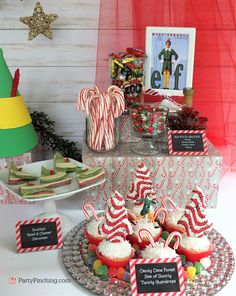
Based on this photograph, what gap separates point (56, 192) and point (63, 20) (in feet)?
2.54

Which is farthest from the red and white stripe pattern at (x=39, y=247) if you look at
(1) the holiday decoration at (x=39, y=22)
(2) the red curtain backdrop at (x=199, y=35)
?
(1) the holiday decoration at (x=39, y=22)

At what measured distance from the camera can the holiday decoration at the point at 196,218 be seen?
3.68 ft

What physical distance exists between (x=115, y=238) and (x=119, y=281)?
0.11 m

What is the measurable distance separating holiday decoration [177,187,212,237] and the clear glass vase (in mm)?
425

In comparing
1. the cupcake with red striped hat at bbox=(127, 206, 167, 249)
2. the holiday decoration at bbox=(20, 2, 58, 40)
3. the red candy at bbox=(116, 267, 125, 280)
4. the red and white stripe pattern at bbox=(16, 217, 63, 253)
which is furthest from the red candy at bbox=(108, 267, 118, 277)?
the holiday decoration at bbox=(20, 2, 58, 40)

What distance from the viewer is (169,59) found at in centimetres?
160

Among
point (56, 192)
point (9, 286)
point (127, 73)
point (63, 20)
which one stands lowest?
point (9, 286)

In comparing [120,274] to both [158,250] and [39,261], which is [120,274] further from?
[39,261]

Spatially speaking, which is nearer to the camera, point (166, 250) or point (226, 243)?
point (166, 250)

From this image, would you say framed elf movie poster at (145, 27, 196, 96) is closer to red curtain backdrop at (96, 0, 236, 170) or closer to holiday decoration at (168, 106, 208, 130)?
red curtain backdrop at (96, 0, 236, 170)

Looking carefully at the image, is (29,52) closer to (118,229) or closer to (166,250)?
(118,229)

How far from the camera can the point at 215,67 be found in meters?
1.61

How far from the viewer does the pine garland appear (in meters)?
1.69

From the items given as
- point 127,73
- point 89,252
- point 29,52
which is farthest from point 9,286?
point 29,52
